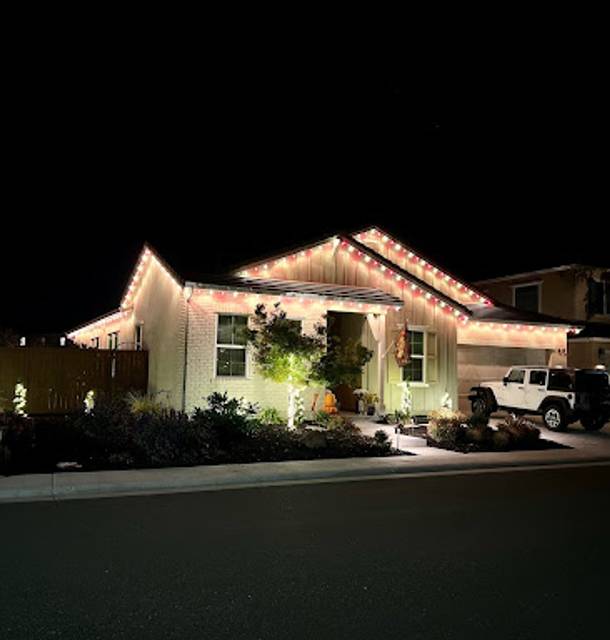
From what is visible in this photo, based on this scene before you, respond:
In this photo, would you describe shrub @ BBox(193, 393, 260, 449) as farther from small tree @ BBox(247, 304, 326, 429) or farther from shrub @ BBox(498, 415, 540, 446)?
shrub @ BBox(498, 415, 540, 446)

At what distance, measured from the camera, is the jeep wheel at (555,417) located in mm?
19547

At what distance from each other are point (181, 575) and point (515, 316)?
1977cm

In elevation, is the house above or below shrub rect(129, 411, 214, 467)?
above

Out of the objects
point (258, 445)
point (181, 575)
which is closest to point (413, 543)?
point (181, 575)

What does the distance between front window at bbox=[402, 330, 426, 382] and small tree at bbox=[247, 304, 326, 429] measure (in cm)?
481

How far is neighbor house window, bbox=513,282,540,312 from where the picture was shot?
31319 mm

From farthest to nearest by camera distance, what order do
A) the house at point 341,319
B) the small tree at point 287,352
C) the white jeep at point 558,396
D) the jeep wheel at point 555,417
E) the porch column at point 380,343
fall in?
the porch column at point 380,343 < the jeep wheel at point 555,417 < the white jeep at point 558,396 < the house at point 341,319 < the small tree at point 287,352

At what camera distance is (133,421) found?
13305 millimetres

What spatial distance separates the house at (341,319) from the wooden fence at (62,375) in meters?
0.97

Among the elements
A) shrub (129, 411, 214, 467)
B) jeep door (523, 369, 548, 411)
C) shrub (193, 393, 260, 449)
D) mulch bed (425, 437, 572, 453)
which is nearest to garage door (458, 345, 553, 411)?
jeep door (523, 369, 548, 411)

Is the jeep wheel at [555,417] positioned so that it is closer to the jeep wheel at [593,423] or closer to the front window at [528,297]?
the jeep wheel at [593,423]

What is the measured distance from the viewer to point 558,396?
1981cm

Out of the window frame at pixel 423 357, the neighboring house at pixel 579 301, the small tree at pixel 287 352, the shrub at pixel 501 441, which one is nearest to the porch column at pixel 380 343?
the window frame at pixel 423 357

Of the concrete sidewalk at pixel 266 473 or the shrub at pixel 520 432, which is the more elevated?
the shrub at pixel 520 432
